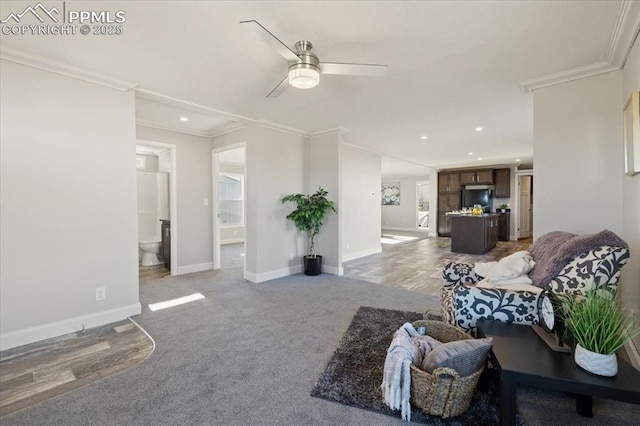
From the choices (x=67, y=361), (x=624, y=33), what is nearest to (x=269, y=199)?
(x=67, y=361)

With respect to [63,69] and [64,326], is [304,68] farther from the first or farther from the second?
[64,326]

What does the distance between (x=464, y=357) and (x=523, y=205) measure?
10097 millimetres

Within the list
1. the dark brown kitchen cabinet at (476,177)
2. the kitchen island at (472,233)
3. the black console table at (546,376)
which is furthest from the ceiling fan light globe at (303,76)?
A: the dark brown kitchen cabinet at (476,177)

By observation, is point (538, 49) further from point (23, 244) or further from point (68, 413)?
point (23, 244)

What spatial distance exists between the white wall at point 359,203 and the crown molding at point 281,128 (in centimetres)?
118

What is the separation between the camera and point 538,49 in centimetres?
224

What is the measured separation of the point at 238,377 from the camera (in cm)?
189

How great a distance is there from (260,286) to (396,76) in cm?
311

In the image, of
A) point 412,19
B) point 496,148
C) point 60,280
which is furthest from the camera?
point 496,148

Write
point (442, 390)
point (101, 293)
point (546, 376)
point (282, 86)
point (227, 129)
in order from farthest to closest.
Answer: point (227, 129) < point (101, 293) < point (282, 86) < point (442, 390) < point (546, 376)

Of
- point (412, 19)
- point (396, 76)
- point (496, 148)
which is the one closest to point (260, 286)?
point (396, 76)

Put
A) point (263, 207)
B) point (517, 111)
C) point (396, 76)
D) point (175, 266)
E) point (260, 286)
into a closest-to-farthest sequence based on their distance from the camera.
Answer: point (396, 76) < point (517, 111) < point (260, 286) < point (263, 207) < point (175, 266)

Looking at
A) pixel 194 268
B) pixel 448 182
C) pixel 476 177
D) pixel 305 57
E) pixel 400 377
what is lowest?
pixel 194 268

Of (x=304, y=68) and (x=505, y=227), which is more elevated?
(x=304, y=68)
